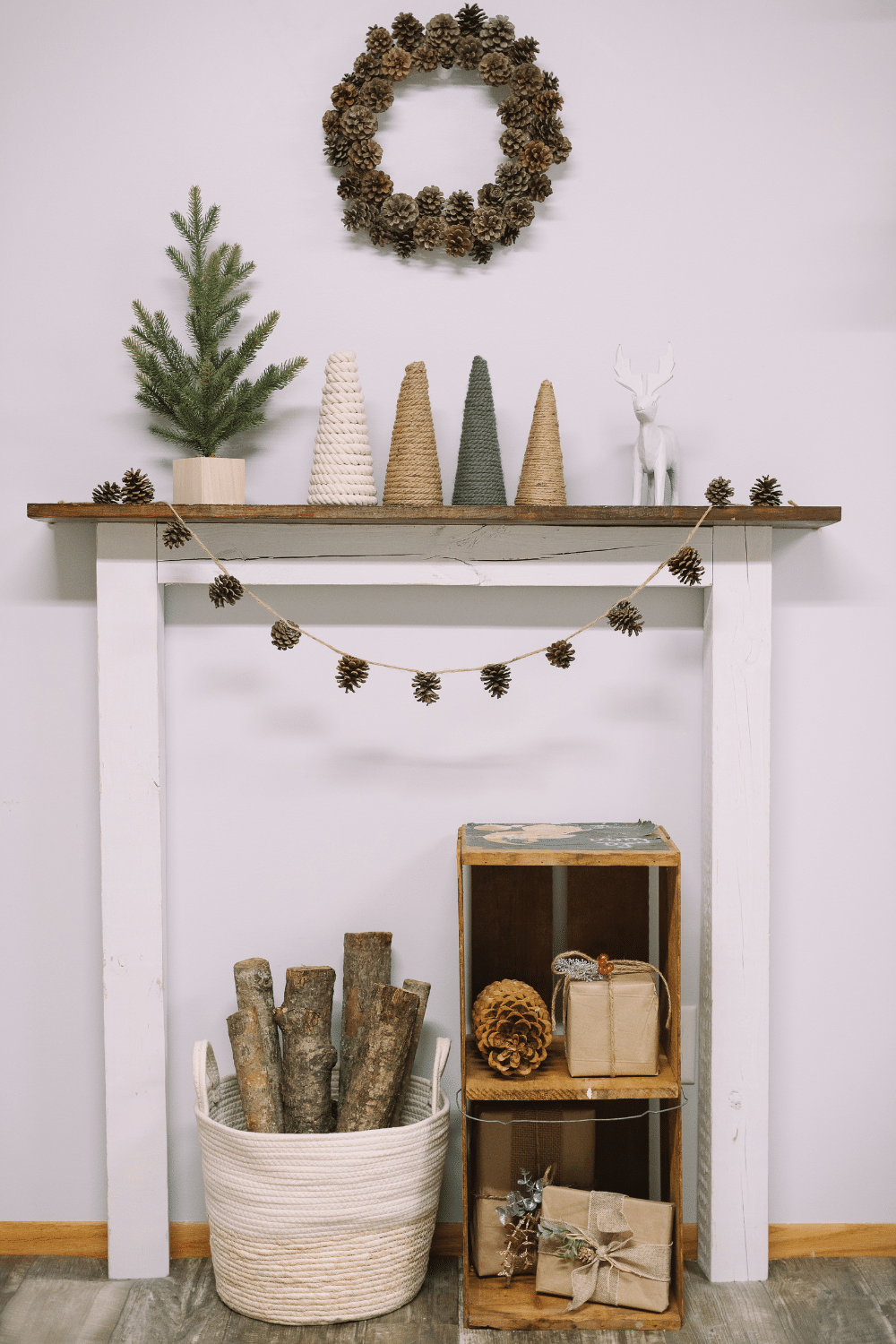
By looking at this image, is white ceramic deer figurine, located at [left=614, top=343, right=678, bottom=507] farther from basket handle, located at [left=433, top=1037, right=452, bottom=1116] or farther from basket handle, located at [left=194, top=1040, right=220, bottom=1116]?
basket handle, located at [left=194, top=1040, right=220, bottom=1116]

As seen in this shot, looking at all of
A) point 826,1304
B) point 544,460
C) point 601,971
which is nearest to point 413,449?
point 544,460

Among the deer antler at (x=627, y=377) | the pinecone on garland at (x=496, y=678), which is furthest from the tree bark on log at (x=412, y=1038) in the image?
the deer antler at (x=627, y=377)

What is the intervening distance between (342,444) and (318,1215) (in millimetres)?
1282

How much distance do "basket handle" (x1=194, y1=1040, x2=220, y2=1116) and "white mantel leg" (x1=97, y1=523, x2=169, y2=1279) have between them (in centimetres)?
10

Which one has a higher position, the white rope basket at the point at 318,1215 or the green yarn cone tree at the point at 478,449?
the green yarn cone tree at the point at 478,449

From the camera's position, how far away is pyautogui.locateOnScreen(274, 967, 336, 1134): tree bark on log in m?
1.74

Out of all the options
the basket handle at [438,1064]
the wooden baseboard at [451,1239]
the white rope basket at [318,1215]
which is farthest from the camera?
the wooden baseboard at [451,1239]

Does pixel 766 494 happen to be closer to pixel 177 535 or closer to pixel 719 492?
pixel 719 492

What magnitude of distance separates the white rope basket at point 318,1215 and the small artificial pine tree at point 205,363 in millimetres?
1115

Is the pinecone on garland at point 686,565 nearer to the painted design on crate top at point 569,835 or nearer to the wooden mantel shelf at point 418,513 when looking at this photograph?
the wooden mantel shelf at point 418,513

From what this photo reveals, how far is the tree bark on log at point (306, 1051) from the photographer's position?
174cm

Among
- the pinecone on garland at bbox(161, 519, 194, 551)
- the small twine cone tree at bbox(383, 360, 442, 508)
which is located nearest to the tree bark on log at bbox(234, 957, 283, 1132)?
the pinecone on garland at bbox(161, 519, 194, 551)

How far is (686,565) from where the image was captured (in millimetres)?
1666

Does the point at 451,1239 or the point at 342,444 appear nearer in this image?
the point at 342,444
